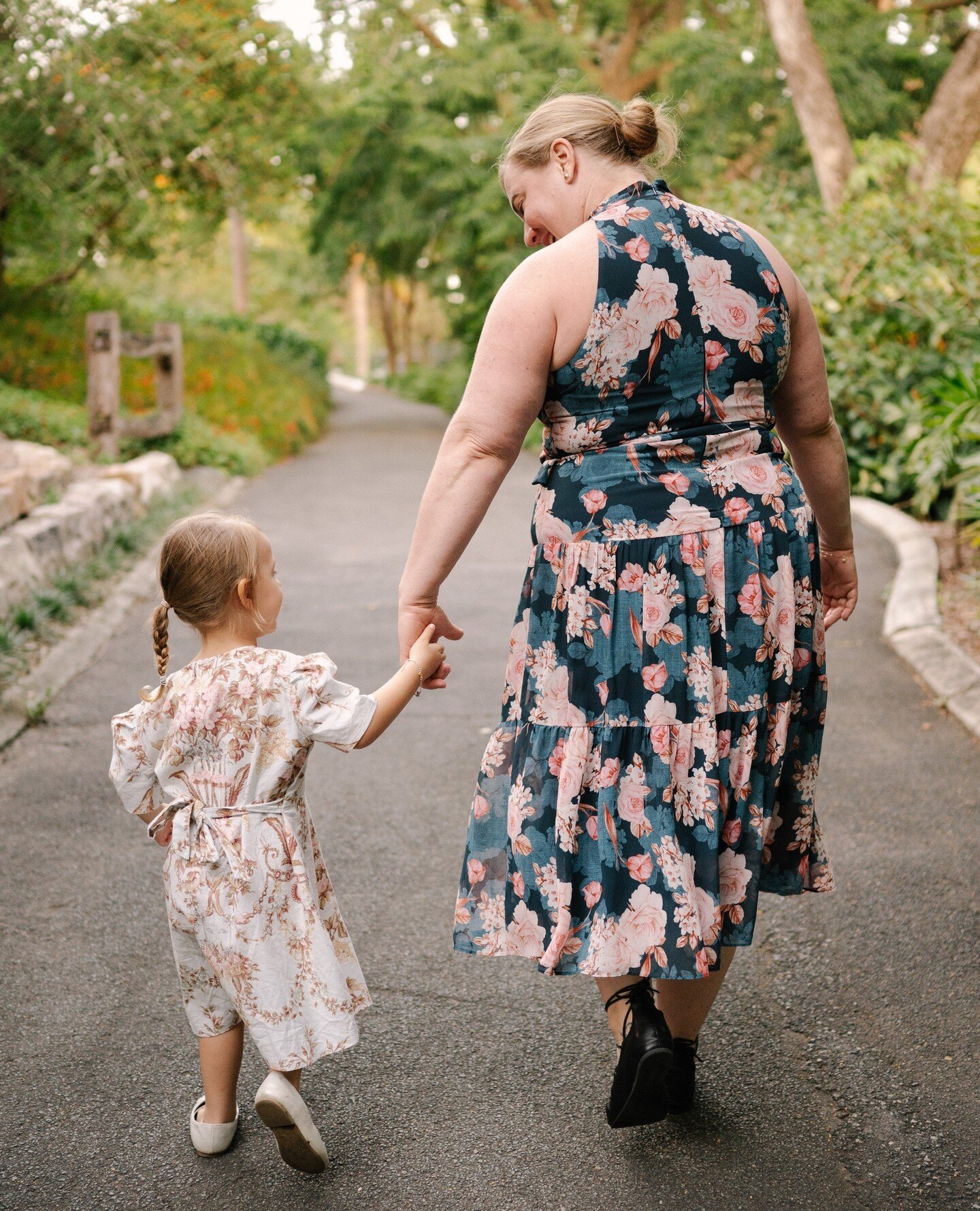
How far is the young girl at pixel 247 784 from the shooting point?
7.22ft

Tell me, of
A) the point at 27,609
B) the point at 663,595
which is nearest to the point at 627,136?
the point at 663,595

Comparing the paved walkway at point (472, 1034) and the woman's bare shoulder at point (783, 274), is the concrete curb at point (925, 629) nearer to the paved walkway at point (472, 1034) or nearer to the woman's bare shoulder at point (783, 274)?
the paved walkway at point (472, 1034)

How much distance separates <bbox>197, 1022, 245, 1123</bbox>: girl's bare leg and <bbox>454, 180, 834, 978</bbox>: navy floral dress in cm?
60

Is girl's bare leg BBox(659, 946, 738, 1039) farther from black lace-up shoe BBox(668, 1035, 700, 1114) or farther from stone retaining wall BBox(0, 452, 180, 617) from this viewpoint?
stone retaining wall BBox(0, 452, 180, 617)

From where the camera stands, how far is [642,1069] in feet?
6.85

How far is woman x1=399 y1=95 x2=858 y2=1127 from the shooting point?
6.83ft

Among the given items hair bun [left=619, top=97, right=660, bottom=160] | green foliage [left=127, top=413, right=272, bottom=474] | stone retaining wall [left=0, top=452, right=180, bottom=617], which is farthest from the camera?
green foliage [left=127, top=413, right=272, bottom=474]

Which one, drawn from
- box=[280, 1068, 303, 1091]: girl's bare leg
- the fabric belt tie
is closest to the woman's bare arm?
the fabric belt tie

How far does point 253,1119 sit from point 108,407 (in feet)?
33.0

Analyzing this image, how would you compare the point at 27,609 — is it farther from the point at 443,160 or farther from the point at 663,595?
the point at 443,160

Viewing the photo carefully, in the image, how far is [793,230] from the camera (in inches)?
434

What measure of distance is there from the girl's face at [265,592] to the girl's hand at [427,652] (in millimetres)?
281

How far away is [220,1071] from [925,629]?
16.0ft

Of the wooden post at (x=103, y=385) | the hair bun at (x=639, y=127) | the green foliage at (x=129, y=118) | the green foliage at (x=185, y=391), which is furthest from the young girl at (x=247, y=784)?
the green foliage at (x=129, y=118)
